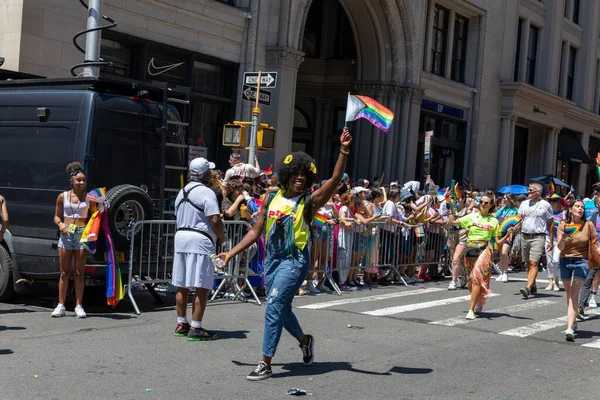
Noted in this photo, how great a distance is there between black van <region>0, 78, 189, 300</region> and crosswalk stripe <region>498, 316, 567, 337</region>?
4.91 meters

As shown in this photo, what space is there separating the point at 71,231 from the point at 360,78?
19.4 meters

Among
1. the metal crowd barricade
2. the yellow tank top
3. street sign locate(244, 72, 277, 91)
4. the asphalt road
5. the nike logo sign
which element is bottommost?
the asphalt road

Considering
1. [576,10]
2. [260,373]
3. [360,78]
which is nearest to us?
[260,373]

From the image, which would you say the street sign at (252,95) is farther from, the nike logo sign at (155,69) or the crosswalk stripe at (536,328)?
the crosswalk stripe at (536,328)

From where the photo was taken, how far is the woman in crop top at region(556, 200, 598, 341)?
11164mm

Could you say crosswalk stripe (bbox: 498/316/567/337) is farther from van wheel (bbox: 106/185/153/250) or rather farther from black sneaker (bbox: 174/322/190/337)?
van wheel (bbox: 106/185/153/250)

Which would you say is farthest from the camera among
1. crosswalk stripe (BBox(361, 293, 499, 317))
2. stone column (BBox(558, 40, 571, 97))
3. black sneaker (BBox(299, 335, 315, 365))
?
stone column (BBox(558, 40, 571, 97))

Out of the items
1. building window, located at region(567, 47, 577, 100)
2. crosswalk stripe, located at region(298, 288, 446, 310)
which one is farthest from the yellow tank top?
building window, located at region(567, 47, 577, 100)

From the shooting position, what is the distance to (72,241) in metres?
10.6

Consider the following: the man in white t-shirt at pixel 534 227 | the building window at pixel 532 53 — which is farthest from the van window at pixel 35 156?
the building window at pixel 532 53

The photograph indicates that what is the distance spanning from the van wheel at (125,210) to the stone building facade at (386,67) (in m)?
5.80

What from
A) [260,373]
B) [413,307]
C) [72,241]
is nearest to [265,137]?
[413,307]

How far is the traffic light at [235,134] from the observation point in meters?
16.5

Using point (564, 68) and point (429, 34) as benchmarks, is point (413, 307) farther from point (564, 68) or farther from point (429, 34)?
point (564, 68)
